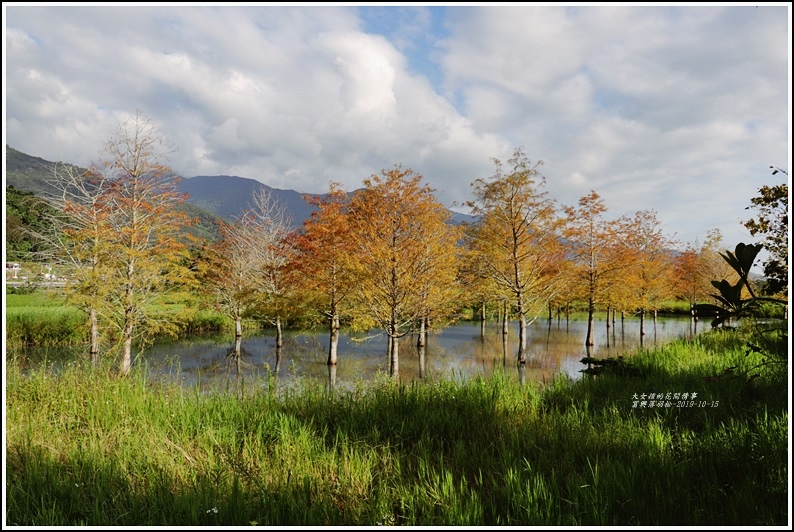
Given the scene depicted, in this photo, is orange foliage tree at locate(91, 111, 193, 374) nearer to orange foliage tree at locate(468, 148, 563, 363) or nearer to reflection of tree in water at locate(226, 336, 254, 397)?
reflection of tree in water at locate(226, 336, 254, 397)

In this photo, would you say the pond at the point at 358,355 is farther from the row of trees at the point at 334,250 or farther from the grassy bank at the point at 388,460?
the grassy bank at the point at 388,460

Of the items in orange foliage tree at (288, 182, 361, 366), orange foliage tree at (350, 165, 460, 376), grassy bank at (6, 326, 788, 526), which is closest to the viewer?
grassy bank at (6, 326, 788, 526)

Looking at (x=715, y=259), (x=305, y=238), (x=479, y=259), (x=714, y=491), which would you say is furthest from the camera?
A: (x=715, y=259)

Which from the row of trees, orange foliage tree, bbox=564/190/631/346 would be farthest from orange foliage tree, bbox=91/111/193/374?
orange foliage tree, bbox=564/190/631/346

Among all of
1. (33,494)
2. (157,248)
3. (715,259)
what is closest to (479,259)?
(157,248)

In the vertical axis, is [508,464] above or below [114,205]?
below

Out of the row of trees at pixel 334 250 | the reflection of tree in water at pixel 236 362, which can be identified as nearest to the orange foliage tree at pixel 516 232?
the row of trees at pixel 334 250

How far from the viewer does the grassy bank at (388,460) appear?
2.82 m

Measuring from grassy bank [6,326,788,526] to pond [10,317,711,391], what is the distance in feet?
24.1

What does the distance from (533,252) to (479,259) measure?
276 cm

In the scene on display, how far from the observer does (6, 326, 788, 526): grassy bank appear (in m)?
2.82

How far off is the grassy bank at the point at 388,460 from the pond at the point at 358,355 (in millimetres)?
7340

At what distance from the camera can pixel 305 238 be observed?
55.3ft

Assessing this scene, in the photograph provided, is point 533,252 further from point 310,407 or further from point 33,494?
point 33,494
